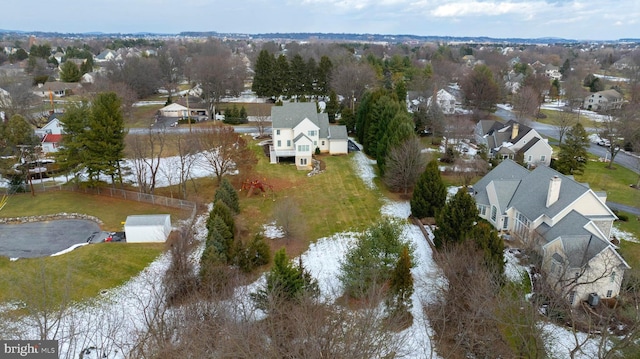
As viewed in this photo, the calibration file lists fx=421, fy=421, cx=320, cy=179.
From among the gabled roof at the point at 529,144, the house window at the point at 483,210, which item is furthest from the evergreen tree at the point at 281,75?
the house window at the point at 483,210

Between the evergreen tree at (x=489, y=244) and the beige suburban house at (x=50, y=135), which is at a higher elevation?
the beige suburban house at (x=50, y=135)

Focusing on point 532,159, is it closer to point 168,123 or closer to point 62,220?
point 62,220

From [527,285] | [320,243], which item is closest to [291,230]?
[320,243]

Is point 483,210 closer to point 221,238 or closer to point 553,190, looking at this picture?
point 553,190

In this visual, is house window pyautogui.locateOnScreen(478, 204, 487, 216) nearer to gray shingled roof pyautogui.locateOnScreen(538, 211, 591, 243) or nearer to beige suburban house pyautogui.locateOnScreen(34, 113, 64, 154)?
gray shingled roof pyautogui.locateOnScreen(538, 211, 591, 243)

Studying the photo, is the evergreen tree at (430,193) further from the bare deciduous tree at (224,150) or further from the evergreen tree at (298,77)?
the evergreen tree at (298,77)

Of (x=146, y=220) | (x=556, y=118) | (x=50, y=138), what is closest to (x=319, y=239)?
(x=146, y=220)
